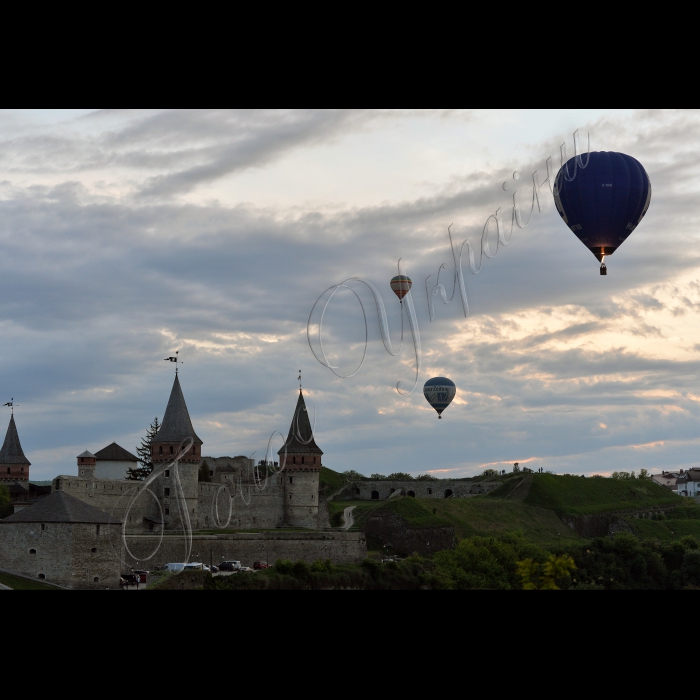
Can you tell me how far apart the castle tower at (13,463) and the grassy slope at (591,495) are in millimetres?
40774

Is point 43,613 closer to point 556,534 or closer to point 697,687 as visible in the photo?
point 697,687

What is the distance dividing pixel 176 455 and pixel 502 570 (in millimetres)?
22097

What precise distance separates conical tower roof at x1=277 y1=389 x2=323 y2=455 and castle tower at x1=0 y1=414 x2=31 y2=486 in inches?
716

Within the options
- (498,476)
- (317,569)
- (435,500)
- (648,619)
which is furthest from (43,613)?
(498,476)

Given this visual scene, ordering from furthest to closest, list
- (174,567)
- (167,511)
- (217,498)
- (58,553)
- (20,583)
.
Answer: (217,498)
(167,511)
(174,567)
(58,553)
(20,583)

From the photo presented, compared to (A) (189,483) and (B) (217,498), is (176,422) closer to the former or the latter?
(A) (189,483)

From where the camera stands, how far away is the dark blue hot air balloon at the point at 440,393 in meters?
59.0

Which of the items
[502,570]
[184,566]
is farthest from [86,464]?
[502,570]

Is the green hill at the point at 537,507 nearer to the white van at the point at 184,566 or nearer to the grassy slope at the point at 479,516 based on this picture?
the grassy slope at the point at 479,516

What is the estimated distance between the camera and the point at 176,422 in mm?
59156

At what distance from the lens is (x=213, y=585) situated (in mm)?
34625

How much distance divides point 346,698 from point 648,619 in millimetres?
3133

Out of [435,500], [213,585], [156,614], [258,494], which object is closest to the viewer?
[156,614]
